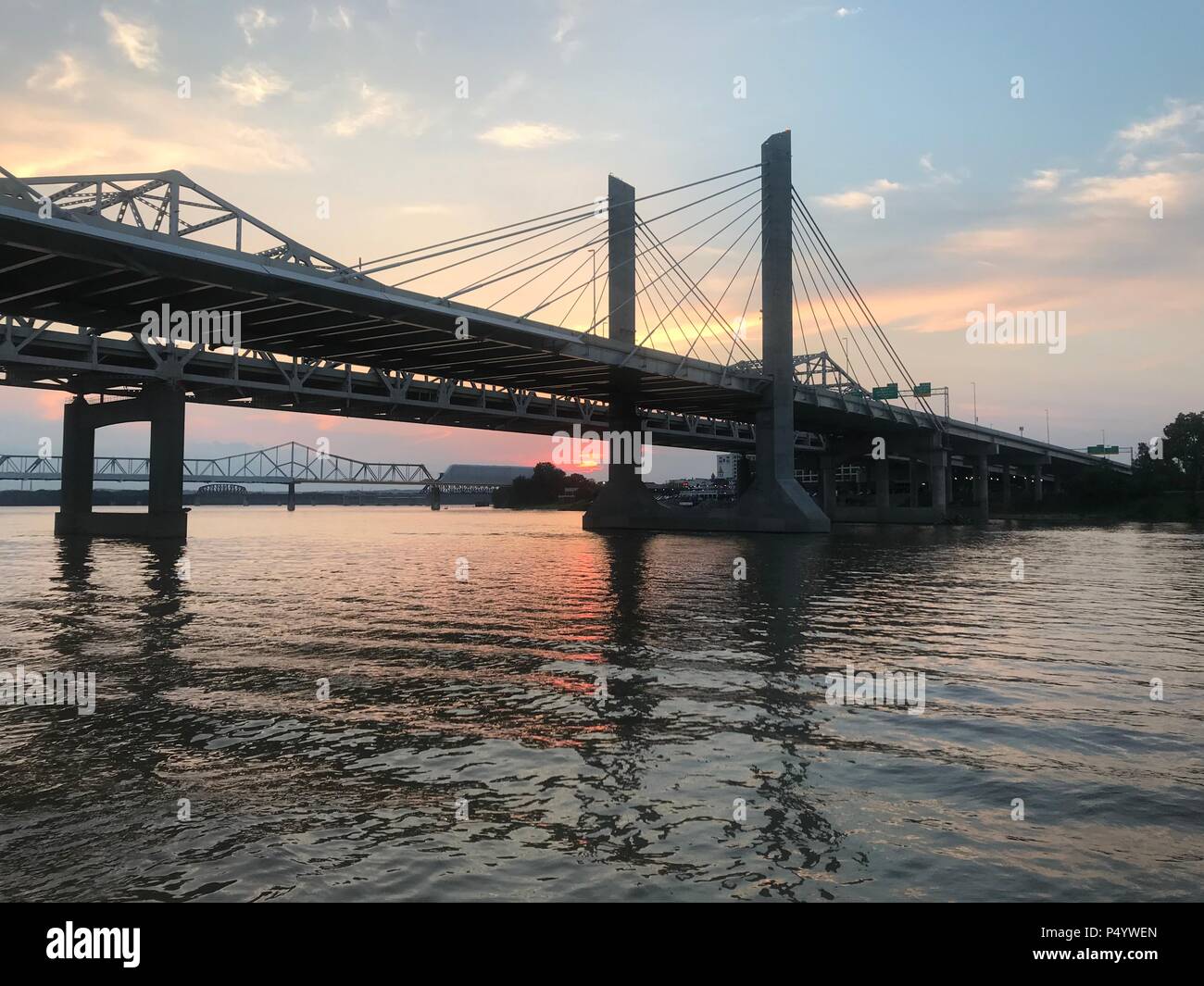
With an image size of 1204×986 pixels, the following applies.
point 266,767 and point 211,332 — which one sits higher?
point 211,332

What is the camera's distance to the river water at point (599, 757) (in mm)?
6711

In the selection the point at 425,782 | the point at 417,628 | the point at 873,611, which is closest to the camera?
A: the point at 425,782

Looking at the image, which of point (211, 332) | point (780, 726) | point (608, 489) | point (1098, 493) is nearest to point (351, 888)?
point (780, 726)

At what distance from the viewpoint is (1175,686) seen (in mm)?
13852

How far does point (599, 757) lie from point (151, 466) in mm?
59732

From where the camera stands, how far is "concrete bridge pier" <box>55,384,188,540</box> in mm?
60875

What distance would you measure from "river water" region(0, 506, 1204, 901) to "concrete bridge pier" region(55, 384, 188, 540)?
4066 cm

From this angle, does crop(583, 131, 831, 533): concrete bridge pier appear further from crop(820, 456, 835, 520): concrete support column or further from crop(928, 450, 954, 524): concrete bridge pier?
crop(820, 456, 835, 520): concrete support column

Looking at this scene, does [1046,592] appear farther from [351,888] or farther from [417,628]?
[351,888]

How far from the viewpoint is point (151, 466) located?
60.7m
